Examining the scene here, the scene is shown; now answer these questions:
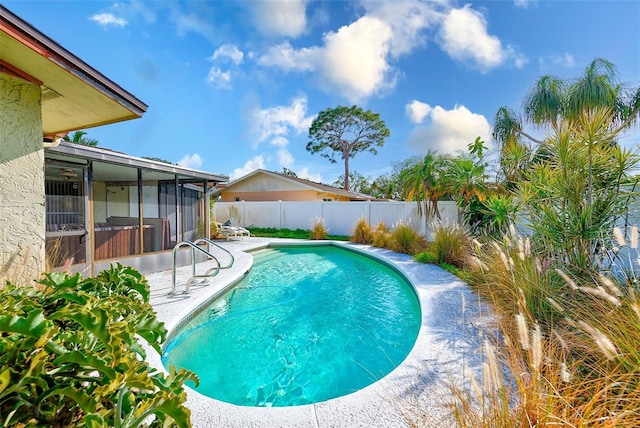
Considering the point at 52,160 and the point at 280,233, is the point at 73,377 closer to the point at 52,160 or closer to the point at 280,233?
the point at 52,160

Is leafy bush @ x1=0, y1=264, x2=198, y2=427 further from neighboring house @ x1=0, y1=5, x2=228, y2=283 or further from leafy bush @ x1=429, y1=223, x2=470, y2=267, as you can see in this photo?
leafy bush @ x1=429, y1=223, x2=470, y2=267

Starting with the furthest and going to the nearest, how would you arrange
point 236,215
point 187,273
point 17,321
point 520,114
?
point 236,215 → point 520,114 → point 187,273 → point 17,321

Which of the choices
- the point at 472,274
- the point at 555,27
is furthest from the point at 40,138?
the point at 555,27

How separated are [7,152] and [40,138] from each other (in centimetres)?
40

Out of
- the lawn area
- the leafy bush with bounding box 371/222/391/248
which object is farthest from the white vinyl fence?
the leafy bush with bounding box 371/222/391/248

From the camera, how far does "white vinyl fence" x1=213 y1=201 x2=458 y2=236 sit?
1445 cm

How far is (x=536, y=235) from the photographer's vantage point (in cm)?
484

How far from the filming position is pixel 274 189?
23.6 m

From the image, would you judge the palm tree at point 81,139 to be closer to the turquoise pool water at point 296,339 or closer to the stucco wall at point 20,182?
the turquoise pool water at point 296,339

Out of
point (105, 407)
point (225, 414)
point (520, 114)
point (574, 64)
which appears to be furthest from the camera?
point (520, 114)

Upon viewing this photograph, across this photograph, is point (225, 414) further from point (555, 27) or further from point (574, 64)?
point (574, 64)

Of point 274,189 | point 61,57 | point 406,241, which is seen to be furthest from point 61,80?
point 274,189

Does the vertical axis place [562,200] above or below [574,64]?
below

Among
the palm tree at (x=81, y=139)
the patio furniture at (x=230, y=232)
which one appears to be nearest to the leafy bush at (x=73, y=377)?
the patio furniture at (x=230, y=232)
